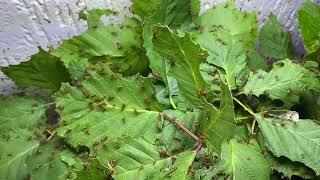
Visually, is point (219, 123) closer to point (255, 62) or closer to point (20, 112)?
point (255, 62)

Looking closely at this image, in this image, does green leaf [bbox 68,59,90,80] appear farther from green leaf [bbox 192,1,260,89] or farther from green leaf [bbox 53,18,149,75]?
green leaf [bbox 192,1,260,89]

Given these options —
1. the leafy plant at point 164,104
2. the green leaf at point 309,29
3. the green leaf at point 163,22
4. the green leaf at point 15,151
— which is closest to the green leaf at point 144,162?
the leafy plant at point 164,104

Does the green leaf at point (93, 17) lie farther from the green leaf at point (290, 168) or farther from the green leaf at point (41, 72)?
the green leaf at point (290, 168)

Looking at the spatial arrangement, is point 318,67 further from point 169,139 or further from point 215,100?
point 169,139

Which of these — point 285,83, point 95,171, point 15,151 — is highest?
point 285,83

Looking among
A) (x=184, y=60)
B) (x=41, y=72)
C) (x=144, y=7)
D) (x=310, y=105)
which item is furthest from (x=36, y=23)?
(x=310, y=105)

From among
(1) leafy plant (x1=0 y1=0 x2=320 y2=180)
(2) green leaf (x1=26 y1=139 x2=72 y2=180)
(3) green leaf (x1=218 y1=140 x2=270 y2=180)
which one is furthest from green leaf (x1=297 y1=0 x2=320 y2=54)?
(2) green leaf (x1=26 y1=139 x2=72 y2=180)

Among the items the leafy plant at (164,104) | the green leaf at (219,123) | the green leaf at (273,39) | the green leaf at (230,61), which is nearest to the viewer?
the green leaf at (219,123)
